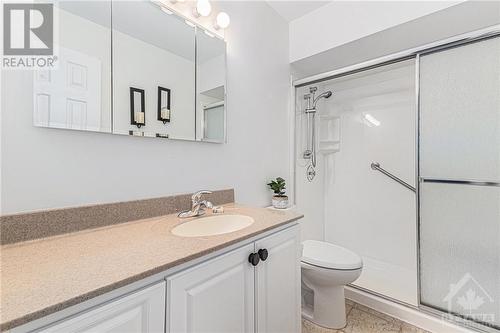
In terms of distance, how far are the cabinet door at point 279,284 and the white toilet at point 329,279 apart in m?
A: 0.37

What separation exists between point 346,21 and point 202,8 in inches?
43.3

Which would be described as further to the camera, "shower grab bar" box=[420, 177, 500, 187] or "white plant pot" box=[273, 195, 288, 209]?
"white plant pot" box=[273, 195, 288, 209]

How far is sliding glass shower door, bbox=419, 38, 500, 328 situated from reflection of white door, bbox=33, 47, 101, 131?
1.88 metres

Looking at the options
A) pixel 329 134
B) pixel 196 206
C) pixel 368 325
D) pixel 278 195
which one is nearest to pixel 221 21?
pixel 196 206

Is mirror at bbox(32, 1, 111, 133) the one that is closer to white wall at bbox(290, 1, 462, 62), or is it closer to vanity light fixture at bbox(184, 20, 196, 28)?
vanity light fixture at bbox(184, 20, 196, 28)

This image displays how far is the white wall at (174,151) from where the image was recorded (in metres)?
0.77

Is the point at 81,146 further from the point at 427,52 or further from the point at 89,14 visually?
the point at 427,52

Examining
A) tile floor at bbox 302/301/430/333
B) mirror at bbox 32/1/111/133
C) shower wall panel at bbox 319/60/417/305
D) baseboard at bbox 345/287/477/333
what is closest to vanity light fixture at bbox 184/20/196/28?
mirror at bbox 32/1/111/133

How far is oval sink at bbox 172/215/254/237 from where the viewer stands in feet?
3.59

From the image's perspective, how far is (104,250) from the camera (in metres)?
0.68

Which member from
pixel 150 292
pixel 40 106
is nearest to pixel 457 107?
pixel 150 292

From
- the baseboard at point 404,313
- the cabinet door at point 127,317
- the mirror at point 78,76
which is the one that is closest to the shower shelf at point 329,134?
the baseboard at point 404,313

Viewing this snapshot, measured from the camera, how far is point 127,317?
539 millimetres

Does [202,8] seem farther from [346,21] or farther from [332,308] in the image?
[332,308]
